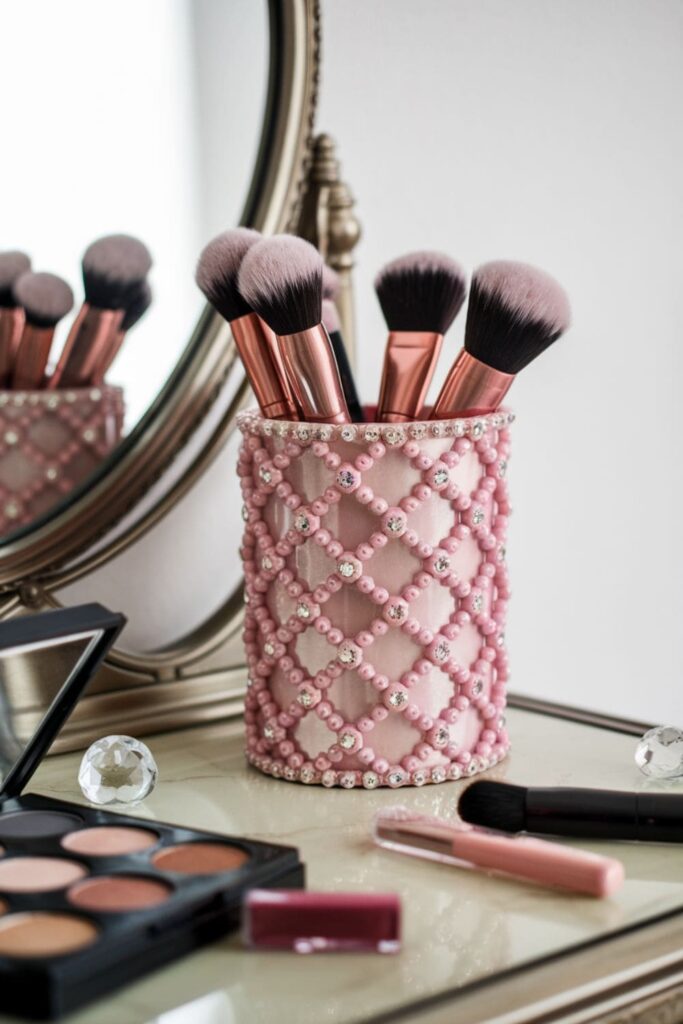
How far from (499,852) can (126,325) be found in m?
0.36

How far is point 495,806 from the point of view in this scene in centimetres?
54

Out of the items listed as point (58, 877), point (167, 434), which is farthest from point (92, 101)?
point (58, 877)

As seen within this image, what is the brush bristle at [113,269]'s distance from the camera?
0.71 m

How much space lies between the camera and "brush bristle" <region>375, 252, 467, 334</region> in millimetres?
656

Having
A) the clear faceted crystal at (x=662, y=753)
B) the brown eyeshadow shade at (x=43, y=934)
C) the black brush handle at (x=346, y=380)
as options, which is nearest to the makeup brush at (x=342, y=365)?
the black brush handle at (x=346, y=380)

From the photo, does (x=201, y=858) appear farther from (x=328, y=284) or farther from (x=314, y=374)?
(x=328, y=284)

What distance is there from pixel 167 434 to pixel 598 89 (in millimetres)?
440

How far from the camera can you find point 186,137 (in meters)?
0.76

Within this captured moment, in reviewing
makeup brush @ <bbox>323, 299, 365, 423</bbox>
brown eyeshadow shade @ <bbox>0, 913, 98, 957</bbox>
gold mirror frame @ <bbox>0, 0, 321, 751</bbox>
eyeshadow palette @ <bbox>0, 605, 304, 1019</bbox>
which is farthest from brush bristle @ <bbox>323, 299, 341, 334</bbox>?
brown eyeshadow shade @ <bbox>0, 913, 98, 957</bbox>

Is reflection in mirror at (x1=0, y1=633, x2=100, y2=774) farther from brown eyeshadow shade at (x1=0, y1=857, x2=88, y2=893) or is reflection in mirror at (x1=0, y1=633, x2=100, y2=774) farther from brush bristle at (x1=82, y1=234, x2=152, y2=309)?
brush bristle at (x1=82, y1=234, x2=152, y2=309)

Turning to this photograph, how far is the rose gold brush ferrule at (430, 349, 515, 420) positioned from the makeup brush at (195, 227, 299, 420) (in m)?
0.07

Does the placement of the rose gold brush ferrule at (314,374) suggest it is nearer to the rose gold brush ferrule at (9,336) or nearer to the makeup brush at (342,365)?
the makeup brush at (342,365)

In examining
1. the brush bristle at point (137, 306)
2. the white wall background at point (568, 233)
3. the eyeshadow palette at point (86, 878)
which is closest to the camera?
the eyeshadow palette at point (86, 878)

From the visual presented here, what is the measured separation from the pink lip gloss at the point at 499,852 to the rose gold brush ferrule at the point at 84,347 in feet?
0.97
